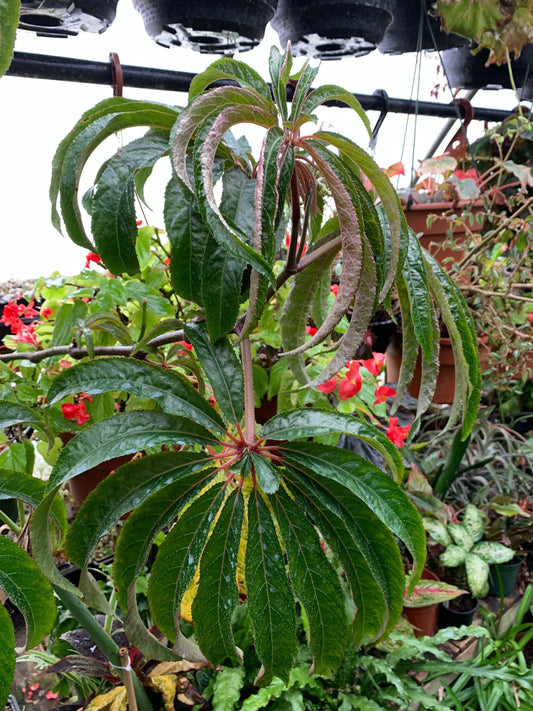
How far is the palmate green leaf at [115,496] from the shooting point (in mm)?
395

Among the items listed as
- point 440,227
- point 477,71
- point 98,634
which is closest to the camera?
point 98,634

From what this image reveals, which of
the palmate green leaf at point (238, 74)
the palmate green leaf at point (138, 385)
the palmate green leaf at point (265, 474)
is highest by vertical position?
the palmate green leaf at point (238, 74)

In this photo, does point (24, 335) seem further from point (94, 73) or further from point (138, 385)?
point (138, 385)

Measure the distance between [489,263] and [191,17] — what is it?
1028mm

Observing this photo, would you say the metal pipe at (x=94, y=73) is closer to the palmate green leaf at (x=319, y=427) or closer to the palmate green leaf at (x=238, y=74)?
the palmate green leaf at (x=238, y=74)

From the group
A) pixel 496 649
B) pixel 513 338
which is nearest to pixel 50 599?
pixel 496 649

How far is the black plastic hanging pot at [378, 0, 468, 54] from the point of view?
1.75 m

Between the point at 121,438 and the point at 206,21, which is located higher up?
the point at 206,21

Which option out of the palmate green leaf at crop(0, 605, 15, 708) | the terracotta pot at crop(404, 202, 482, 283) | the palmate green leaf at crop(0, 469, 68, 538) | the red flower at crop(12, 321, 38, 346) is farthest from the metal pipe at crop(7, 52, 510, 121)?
Answer: the palmate green leaf at crop(0, 605, 15, 708)

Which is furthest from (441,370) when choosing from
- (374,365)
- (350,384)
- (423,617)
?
(423,617)

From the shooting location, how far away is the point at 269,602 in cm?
43

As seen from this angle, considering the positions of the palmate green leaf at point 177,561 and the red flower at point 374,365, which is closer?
the palmate green leaf at point 177,561

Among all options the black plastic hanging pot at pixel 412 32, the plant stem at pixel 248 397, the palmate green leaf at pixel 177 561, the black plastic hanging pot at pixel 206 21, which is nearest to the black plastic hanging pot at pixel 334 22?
the black plastic hanging pot at pixel 206 21

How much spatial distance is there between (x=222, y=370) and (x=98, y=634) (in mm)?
551
